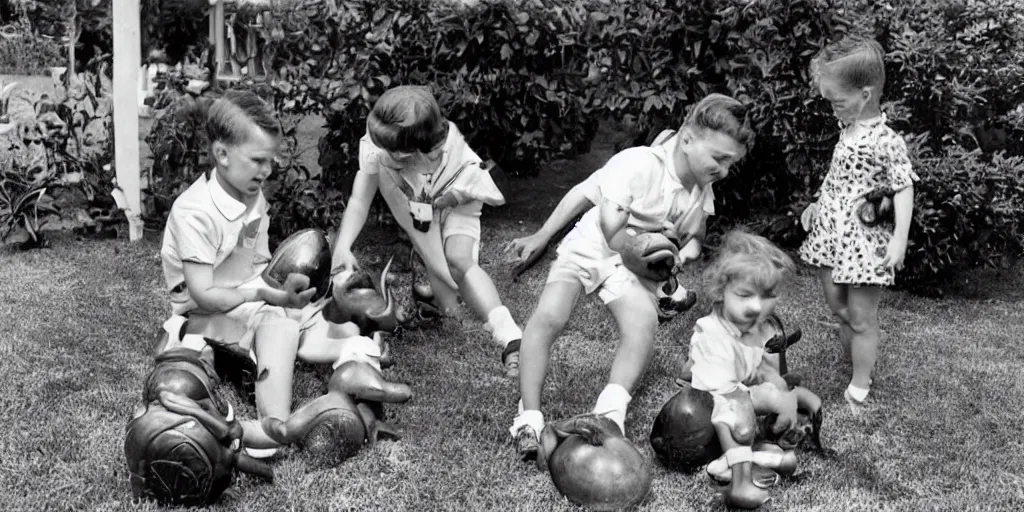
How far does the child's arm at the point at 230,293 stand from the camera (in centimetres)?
392

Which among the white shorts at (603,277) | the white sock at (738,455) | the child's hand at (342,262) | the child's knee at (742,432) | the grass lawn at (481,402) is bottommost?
the grass lawn at (481,402)

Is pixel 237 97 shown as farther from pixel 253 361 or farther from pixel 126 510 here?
pixel 126 510

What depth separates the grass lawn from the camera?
142 inches

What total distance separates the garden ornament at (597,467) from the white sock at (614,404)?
0.27 m

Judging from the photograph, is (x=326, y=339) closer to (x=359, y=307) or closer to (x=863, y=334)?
(x=359, y=307)

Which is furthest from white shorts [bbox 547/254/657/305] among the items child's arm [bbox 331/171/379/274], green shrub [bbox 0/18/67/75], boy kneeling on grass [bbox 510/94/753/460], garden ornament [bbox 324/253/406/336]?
green shrub [bbox 0/18/67/75]

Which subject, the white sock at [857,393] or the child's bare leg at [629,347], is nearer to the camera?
the child's bare leg at [629,347]

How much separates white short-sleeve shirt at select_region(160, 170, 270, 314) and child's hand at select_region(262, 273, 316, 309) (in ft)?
0.61

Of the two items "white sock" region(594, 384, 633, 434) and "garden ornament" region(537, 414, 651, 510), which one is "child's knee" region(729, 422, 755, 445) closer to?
"garden ornament" region(537, 414, 651, 510)

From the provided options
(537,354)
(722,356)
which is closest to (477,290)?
(537,354)

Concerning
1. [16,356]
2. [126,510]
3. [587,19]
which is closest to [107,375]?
[16,356]

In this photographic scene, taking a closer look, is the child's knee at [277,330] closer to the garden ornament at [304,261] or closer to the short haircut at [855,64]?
the garden ornament at [304,261]

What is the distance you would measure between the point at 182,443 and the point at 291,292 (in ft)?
2.93

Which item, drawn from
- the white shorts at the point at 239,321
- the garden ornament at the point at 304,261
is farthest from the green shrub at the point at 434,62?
the white shorts at the point at 239,321
